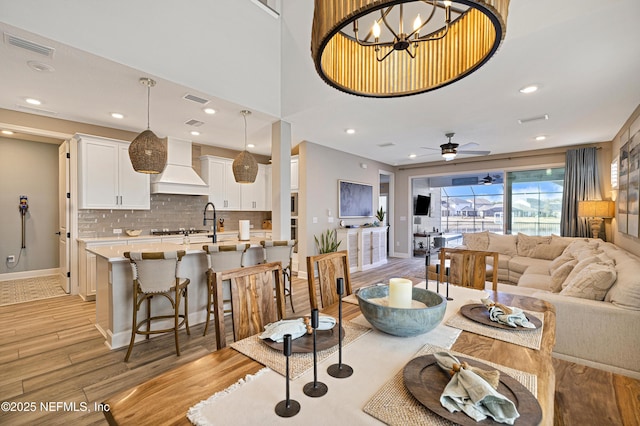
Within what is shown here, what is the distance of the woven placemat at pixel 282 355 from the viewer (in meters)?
0.95

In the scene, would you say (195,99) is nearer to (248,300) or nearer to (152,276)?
(152,276)

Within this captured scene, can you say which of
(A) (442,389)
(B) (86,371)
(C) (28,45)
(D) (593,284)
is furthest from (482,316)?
(C) (28,45)

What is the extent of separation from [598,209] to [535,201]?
1.52 meters

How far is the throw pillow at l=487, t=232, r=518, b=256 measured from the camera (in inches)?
208

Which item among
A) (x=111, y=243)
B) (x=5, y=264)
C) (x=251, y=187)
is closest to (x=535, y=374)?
(x=111, y=243)

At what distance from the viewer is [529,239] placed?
517 centimetres

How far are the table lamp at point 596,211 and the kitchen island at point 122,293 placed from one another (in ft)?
18.2

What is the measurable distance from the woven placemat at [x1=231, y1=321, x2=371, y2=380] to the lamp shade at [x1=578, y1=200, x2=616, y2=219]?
18.4ft

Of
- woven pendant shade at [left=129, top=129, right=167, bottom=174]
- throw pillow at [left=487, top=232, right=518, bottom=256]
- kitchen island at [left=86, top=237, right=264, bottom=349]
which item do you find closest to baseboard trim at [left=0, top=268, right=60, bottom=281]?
kitchen island at [left=86, top=237, right=264, bottom=349]

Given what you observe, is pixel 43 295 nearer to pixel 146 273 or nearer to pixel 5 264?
pixel 5 264

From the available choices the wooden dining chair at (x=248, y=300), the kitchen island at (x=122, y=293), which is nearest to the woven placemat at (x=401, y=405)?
the wooden dining chair at (x=248, y=300)

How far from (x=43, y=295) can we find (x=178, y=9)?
461cm

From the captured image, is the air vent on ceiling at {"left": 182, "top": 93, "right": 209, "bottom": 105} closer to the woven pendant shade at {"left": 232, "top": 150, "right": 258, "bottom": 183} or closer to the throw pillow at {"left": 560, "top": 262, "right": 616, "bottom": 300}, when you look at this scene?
the woven pendant shade at {"left": 232, "top": 150, "right": 258, "bottom": 183}

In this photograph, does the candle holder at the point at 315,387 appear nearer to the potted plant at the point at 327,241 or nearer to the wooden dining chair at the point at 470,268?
the wooden dining chair at the point at 470,268
